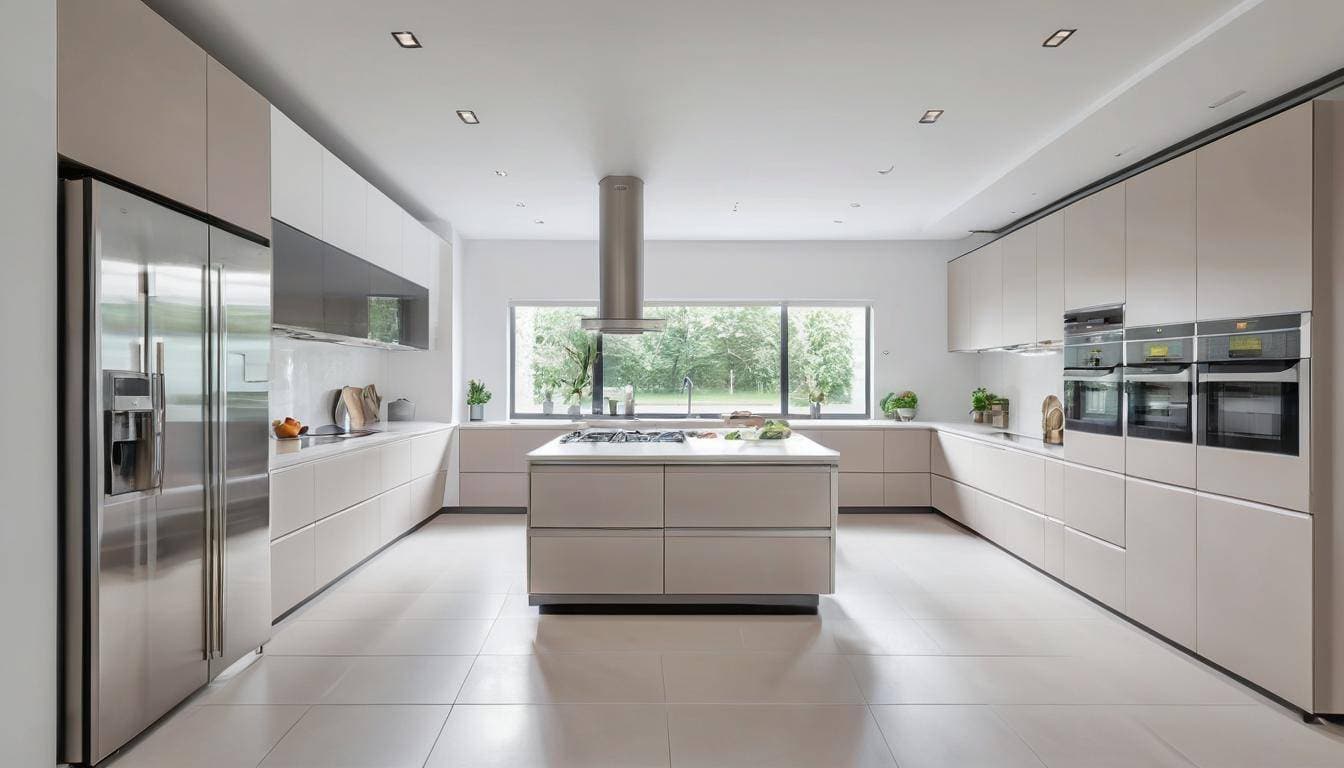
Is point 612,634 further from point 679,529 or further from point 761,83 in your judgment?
point 761,83

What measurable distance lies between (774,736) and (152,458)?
224 centimetres

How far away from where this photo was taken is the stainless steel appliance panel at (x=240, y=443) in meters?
2.42

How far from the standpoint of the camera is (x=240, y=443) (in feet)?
8.37

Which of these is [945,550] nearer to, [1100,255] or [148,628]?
[1100,255]

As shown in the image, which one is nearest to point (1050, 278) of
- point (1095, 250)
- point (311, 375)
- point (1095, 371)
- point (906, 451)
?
point (1095, 250)

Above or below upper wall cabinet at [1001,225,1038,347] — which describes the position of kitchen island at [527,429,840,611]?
below

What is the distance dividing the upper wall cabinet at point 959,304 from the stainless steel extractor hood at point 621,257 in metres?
2.97

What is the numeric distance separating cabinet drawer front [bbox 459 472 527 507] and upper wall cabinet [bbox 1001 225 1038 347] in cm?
422

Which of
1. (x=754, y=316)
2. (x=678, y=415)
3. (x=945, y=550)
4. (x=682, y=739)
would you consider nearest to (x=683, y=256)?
(x=754, y=316)

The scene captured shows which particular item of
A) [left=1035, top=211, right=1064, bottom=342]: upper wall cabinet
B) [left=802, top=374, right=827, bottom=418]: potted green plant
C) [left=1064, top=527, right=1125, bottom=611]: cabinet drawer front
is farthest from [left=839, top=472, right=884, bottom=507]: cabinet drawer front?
[left=1064, top=527, right=1125, bottom=611]: cabinet drawer front

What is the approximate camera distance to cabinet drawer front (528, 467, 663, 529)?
332 centimetres

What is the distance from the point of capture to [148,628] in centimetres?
209

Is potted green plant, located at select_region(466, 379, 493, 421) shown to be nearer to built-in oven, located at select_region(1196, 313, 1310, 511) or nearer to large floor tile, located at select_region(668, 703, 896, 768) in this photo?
large floor tile, located at select_region(668, 703, 896, 768)

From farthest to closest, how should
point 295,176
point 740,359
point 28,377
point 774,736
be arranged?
point 740,359 < point 295,176 < point 774,736 < point 28,377
